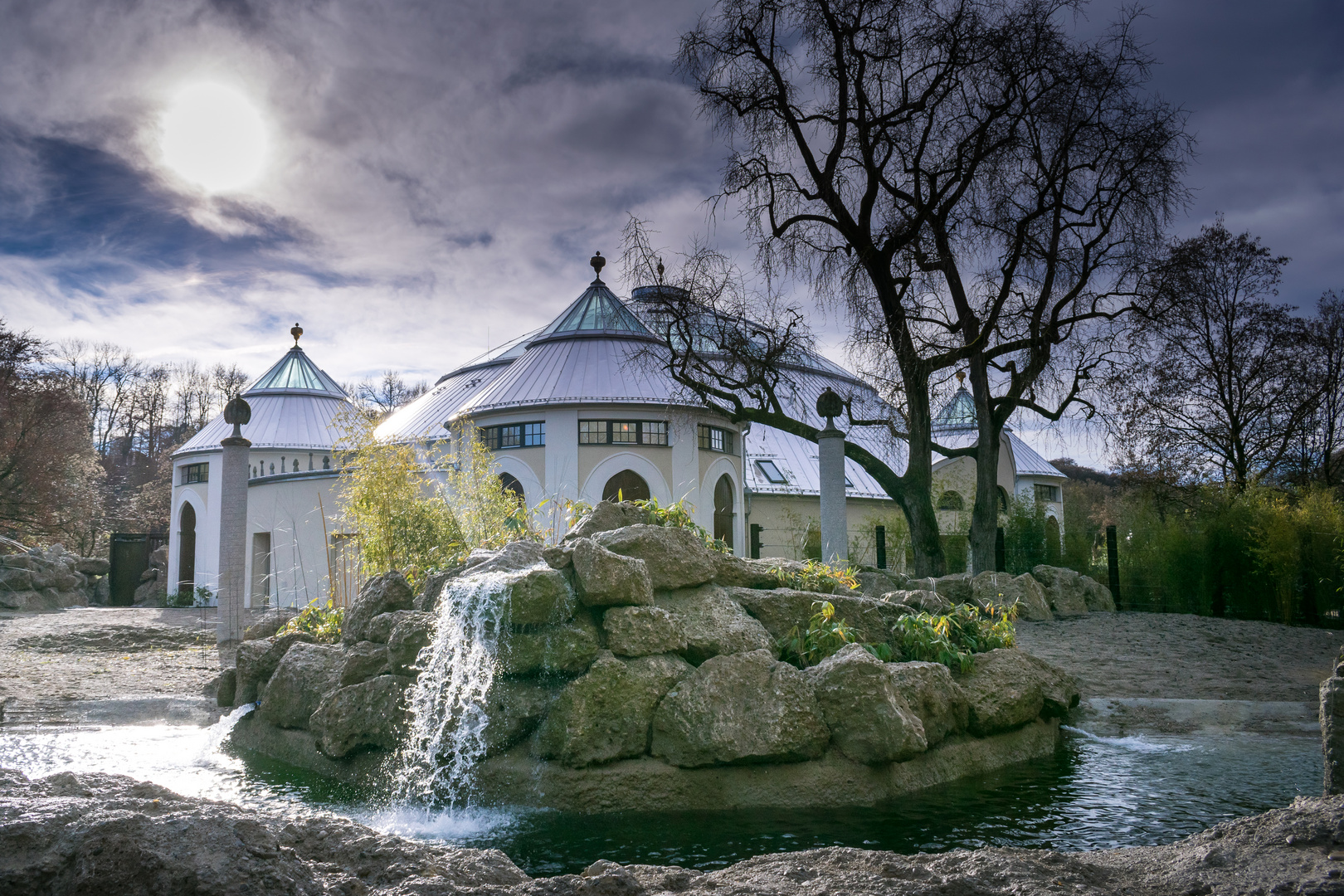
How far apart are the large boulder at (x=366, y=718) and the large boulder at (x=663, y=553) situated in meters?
1.75

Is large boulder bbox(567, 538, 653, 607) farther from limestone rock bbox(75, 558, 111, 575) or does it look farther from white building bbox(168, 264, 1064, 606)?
limestone rock bbox(75, 558, 111, 575)

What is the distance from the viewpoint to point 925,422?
13117mm

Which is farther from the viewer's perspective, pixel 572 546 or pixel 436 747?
pixel 572 546

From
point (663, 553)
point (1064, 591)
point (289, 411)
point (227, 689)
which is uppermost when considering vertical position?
point (289, 411)

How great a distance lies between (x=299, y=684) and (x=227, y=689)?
1646mm

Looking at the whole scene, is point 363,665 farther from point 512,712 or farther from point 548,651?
point 548,651

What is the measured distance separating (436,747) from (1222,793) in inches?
186

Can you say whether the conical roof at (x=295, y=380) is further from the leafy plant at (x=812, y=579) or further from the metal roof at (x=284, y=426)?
the leafy plant at (x=812, y=579)

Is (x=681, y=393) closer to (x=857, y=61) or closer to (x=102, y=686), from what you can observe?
(x=857, y=61)

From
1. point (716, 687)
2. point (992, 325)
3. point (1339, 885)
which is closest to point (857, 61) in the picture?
point (992, 325)

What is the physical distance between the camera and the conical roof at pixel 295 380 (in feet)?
105

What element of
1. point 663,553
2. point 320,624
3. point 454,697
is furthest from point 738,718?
point 320,624

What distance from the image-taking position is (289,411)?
3114 cm

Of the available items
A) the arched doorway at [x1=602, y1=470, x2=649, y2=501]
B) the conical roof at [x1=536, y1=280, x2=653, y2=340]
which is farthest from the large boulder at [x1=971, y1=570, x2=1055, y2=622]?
the conical roof at [x1=536, y1=280, x2=653, y2=340]
